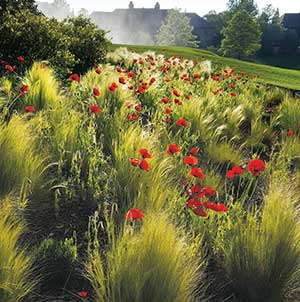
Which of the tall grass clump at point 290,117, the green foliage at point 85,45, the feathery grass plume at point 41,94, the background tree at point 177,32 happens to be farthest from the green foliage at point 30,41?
the background tree at point 177,32

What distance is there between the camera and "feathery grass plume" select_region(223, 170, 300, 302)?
3258 mm

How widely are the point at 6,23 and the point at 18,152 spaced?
5.60 m

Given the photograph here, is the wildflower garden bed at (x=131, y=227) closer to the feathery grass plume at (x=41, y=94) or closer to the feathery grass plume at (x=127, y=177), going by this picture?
the feathery grass plume at (x=127, y=177)

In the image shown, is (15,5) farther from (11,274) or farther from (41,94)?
(11,274)

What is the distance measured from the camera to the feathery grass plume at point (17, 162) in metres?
4.07

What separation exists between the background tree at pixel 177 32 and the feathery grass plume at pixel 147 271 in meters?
56.4

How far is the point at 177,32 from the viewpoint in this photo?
58469mm

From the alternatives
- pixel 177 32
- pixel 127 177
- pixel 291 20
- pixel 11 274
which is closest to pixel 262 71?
pixel 127 177

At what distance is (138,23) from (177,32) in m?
31.7

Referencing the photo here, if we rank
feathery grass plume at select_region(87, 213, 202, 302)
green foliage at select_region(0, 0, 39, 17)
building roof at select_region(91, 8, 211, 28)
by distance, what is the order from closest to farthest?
1. feathery grass plume at select_region(87, 213, 202, 302)
2. green foliage at select_region(0, 0, 39, 17)
3. building roof at select_region(91, 8, 211, 28)

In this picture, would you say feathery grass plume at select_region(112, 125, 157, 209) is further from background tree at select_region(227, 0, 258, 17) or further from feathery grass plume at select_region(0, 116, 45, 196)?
background tree at select_region(227, 0, 258, 17)

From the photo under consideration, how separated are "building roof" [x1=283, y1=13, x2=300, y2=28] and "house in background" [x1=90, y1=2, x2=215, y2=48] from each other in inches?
527

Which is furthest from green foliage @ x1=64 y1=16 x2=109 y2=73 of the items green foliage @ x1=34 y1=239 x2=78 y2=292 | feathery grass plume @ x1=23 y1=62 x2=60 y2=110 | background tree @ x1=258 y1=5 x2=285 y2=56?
background tree @ x1=258 y1=5 x2=285 y2=56

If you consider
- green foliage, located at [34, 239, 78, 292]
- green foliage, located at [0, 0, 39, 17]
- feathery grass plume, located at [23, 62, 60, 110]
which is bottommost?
green foliage, located at [34, 239, 78, 292]
